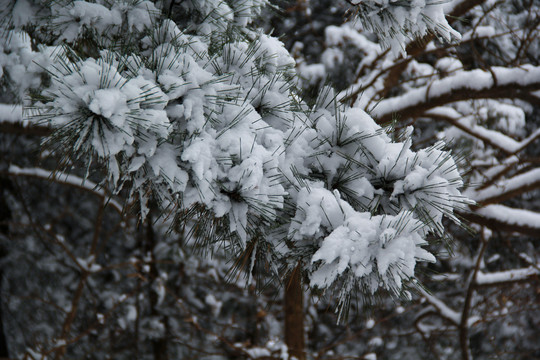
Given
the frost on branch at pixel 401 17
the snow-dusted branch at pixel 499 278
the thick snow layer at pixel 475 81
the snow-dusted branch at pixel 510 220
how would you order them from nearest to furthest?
the frost on branch at pixel 401 17
the thick snow layer at pixel 475 81
the snow-dusted branch at pixel 510 220
the snow-dusted branch at pixel 499 278

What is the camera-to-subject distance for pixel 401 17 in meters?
1.50

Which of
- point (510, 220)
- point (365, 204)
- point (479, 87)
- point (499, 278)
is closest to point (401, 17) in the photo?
point (365, 204)

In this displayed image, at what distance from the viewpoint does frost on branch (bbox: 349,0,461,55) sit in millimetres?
1507

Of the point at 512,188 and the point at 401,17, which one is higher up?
the point at 512,188

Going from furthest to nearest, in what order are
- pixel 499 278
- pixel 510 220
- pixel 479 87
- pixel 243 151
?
1. pixel 499 278
2. pixel 510 220
3. pixel 479 87
4. pixel 243 151

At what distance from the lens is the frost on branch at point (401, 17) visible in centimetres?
151

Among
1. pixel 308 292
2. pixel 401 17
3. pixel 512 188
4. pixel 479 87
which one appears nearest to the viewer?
pixel 401 17

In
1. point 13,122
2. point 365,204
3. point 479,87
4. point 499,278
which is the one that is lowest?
point 365,204

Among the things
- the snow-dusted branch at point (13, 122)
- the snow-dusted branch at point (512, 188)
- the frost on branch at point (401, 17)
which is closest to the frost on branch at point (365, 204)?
the frost on branch at point (401, 17)

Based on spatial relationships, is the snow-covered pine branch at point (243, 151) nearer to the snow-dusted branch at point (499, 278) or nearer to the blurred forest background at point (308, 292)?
the blurred forest background at point (308, 292)

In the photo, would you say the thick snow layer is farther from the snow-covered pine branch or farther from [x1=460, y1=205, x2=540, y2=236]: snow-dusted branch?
the snow-covered pine branch

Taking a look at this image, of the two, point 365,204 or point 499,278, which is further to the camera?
point 499,278

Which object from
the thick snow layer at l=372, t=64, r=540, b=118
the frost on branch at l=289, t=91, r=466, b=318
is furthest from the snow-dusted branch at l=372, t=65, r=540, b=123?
the frost on branch at l=289, t=91, r=466, b=318

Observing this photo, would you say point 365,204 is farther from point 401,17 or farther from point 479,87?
point 479,87
